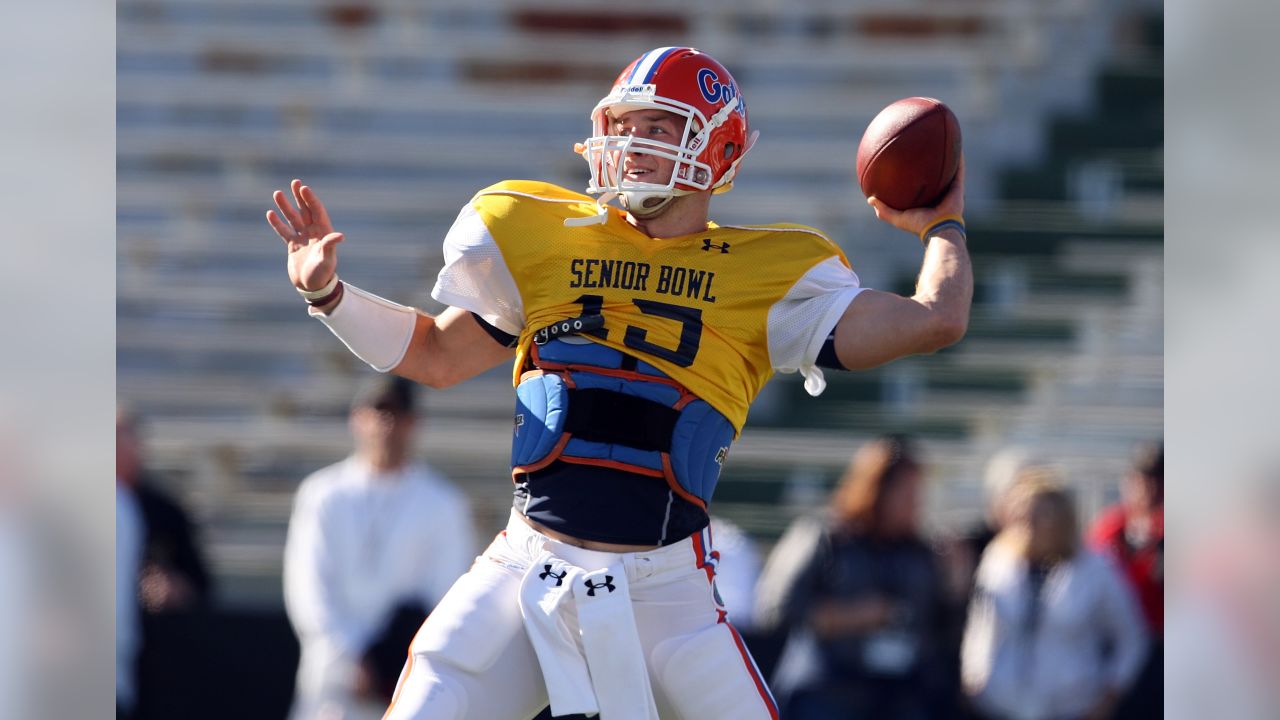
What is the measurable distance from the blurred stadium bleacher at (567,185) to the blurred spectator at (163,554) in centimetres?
132

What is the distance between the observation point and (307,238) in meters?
3.26

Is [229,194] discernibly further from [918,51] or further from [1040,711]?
[1040,711]

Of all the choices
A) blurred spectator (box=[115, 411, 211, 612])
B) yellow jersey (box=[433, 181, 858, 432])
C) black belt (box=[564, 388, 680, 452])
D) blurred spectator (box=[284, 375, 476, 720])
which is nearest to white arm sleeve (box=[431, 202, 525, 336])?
yellow jersey (box=[433, 181, 858, 432])

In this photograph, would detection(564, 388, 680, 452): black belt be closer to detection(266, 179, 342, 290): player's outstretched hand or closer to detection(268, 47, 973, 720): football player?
detection(268, 47, 973, 720): football player

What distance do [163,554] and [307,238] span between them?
3333mm

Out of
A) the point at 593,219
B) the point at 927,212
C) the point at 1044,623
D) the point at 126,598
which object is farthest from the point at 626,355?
the point at 126,598

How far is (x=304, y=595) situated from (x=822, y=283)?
3.16 metres

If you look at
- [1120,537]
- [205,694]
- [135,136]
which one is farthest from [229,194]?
[1120,537]

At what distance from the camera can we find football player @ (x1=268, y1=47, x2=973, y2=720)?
119 inches

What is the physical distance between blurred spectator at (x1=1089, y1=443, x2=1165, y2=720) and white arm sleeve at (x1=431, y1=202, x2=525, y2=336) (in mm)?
3378

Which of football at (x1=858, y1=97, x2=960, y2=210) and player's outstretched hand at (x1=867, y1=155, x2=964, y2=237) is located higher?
football at (x1=858, y1=97, x2=960, y2=210)

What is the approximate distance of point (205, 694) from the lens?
6.34 m

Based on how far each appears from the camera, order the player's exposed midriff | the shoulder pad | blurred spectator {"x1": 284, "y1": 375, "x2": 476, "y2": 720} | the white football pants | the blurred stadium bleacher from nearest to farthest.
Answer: the white football pants → the player's exposed midriff → the shoulder pad → blurred spectator {"x1": 284, "y1": 375, "x2": 476, "y2": 720} → the blurred stadium bleacher
